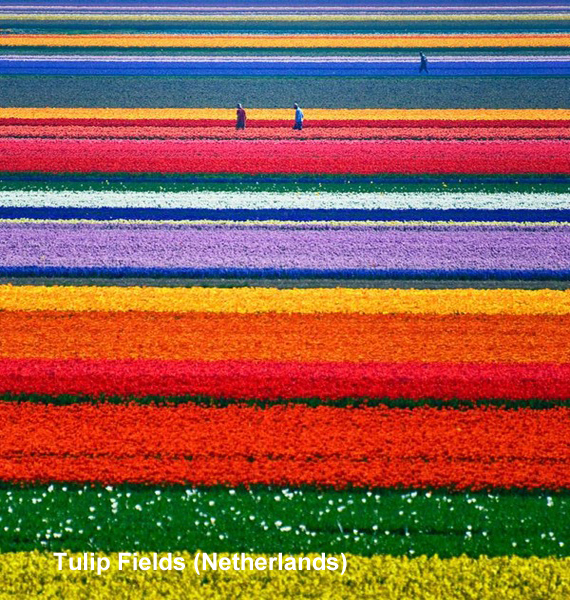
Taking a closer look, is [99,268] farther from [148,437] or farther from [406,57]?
[406,57]

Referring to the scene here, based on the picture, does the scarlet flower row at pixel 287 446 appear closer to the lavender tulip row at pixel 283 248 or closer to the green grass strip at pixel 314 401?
the green grass strip at pixel 314 401

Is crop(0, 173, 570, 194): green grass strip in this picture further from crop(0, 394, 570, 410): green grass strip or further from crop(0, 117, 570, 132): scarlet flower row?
crop(0, 394, 570, 410): green grass strip

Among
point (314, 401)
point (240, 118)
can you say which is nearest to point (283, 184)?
point (240, 118)

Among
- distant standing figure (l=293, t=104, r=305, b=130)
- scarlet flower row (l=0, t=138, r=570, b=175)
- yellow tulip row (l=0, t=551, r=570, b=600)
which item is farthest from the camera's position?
distant standing figure (l=293, t=104, r=305, b=130)

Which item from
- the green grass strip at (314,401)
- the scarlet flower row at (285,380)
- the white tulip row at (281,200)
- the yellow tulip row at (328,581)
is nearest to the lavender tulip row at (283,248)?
the white tulip row at (281,200)

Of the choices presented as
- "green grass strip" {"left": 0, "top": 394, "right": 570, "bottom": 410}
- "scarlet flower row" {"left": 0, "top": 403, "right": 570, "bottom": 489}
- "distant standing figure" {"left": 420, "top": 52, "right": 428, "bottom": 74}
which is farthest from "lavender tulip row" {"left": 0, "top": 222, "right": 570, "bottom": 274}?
"distant standing figure" {"left": 420, "top": 52, "right": 428, "bottom": 74}

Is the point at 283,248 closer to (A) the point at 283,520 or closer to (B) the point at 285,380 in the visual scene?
(B) the point at 285,380

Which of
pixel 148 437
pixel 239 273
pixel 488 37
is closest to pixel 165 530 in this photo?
pixel 148 437
